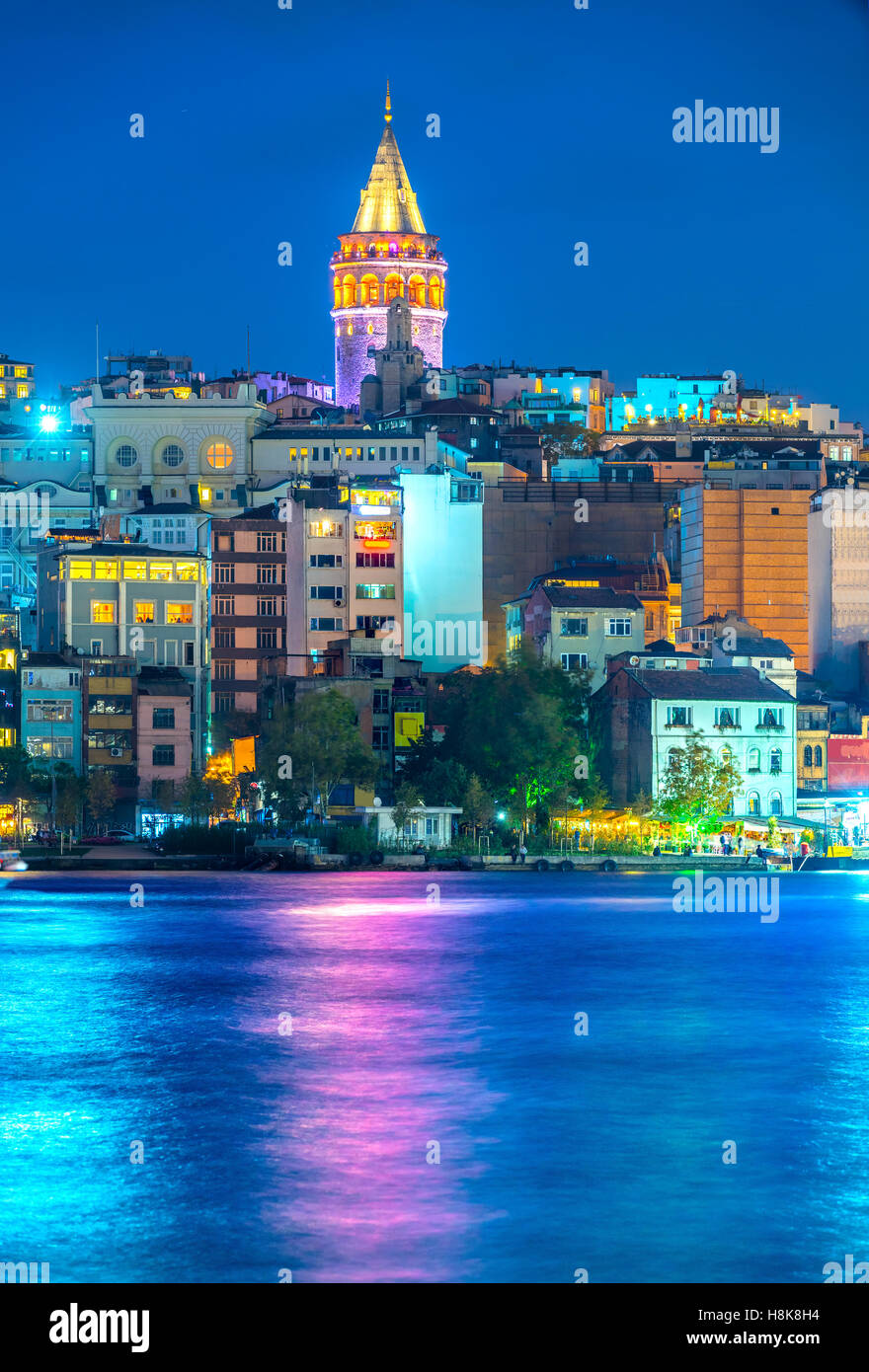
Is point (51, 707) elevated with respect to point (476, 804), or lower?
elevated

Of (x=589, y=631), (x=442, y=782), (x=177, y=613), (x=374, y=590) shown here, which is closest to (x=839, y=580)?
(x=589, y=631)

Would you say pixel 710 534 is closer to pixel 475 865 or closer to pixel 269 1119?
pixel 475 865

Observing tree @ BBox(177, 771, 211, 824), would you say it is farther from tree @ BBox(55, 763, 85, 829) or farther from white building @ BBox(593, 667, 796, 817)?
white building @ BBox(593, 667, 796, 817)

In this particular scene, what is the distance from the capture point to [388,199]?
5866 inches

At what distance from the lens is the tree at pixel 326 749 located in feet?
218

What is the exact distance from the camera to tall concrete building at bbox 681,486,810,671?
290 feet

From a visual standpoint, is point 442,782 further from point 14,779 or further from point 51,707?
point 51,707

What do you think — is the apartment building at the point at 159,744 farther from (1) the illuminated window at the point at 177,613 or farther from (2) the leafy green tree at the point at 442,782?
(2) the leafy green tree at the point at 442,782

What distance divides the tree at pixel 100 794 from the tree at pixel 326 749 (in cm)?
767

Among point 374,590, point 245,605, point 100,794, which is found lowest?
point 100,794

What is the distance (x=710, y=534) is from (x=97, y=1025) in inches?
2280

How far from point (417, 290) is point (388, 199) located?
1037cm
